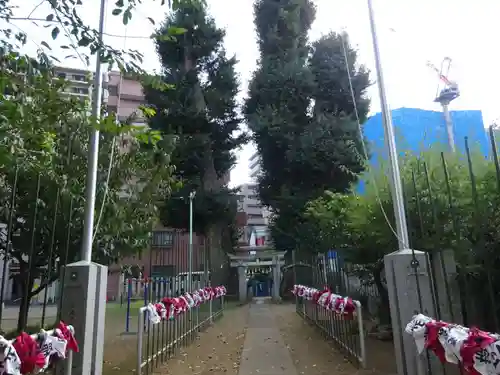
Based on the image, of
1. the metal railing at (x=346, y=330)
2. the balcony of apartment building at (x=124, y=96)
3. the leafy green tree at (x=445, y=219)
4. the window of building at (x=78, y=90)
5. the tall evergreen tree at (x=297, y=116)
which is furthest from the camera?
the balcony of apartment building at (x=124, y=96)

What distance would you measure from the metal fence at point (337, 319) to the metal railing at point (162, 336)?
114 inches

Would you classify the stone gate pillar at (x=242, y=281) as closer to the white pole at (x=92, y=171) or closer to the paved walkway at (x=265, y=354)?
the paved walkway at (x=265, y=354)

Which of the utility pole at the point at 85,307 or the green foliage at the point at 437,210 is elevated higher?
the green foliage at the point at 437,210

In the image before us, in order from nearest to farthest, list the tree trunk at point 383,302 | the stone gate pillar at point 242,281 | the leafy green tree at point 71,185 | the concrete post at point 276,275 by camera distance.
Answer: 1. the leafy green tree at point 71,185
2. the tree trunk at point 383,302
3. the stone gate pillar at point 242,281
4. the concrete post at point 276,275

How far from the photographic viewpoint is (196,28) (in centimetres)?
2155

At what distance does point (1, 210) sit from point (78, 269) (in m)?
4.16

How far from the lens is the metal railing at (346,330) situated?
19.7ft

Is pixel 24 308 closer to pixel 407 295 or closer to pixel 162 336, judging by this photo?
pixel 162 336

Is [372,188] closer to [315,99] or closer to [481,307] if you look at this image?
[481,307]

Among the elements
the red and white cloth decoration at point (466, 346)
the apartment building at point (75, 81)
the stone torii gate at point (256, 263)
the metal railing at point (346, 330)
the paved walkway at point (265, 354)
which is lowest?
the paved walkway at point (265, 354)

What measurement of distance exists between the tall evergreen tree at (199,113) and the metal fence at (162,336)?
10.1 meters

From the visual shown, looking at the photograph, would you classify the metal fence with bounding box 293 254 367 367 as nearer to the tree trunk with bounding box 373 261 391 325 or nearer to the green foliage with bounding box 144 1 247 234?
the tree trunk with bounding box 373 261 391 325

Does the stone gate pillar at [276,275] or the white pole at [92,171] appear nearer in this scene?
the white pole at [92,171]

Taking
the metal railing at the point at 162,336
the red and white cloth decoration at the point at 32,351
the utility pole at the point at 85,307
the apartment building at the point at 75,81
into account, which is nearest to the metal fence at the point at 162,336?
the metal railing at the point at 162,336
